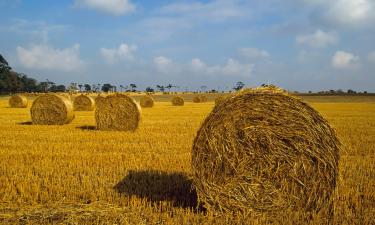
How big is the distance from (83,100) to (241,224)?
26.8 m

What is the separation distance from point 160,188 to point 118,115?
9909 mm

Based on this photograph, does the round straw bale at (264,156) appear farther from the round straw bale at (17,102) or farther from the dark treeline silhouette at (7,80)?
the dark treeline silhouette at (7,80)

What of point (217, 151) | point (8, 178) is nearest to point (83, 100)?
point (8, 178)

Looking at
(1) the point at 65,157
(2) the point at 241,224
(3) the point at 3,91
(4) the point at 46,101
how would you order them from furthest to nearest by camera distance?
(3) the point at 3,91 → (4) the point at 46,101 → (1) the point at 65,157 → (2) the point at 241,224

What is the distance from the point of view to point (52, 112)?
19359 millimetres

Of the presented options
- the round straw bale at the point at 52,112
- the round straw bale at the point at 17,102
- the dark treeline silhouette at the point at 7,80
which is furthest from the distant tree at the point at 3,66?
the round straw bale at the point at 52,112

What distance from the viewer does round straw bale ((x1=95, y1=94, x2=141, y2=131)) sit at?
55.2 feet

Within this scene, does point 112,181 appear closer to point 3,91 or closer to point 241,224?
point 241,224

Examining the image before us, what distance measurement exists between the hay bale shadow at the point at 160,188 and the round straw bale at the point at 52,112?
11.3 m

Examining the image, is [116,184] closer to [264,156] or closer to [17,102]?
[264,156]

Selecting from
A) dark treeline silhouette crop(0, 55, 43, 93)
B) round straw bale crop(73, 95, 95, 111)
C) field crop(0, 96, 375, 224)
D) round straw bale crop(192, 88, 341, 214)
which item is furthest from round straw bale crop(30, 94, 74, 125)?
dark treeline silhouette crop(0, 55, 43, 93)

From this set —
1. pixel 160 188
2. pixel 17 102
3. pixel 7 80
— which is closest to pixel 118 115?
pixel 160 188

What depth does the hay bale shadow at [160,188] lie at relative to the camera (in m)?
6.72

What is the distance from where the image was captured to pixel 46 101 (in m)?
19.6
